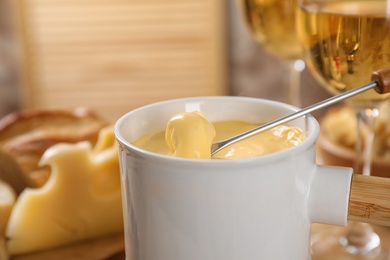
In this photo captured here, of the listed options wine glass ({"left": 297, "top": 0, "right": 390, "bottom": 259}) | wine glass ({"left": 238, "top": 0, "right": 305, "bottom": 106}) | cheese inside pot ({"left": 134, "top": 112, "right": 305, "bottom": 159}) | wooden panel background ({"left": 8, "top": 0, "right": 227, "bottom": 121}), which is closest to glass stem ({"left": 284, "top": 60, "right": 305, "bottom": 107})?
wine glass ({"left": 238, "top": 0, "right": 305, "bottom": 106})

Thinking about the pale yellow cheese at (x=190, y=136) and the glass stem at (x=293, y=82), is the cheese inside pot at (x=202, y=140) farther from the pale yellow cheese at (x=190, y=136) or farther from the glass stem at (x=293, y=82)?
the glass stem at (x=293, y=82)

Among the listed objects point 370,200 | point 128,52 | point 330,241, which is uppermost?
point 370,200

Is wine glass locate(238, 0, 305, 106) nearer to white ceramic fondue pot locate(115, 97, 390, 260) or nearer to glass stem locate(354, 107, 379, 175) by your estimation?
glass stem locate(354, 107, 379, 175)

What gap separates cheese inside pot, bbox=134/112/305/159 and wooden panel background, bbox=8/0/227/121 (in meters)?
1.84

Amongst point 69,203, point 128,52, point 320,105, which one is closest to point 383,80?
point 320,105

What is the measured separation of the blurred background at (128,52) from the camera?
229cm

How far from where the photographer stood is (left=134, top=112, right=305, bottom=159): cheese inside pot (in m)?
0.39

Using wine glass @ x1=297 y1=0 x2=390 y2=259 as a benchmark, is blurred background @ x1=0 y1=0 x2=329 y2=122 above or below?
below

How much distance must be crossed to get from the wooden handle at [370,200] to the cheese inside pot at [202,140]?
53 millimetres

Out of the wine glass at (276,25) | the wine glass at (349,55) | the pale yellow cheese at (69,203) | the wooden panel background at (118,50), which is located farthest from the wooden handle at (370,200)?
the wooden panel background at (118,50)

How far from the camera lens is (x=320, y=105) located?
41 centimetres

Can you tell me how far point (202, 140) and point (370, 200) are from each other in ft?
0.39

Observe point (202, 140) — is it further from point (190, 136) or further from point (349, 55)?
point (349, 55)

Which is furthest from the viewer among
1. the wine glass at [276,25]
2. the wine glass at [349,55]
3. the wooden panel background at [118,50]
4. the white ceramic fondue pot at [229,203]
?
Result: the wooden panel background at [118,50]
